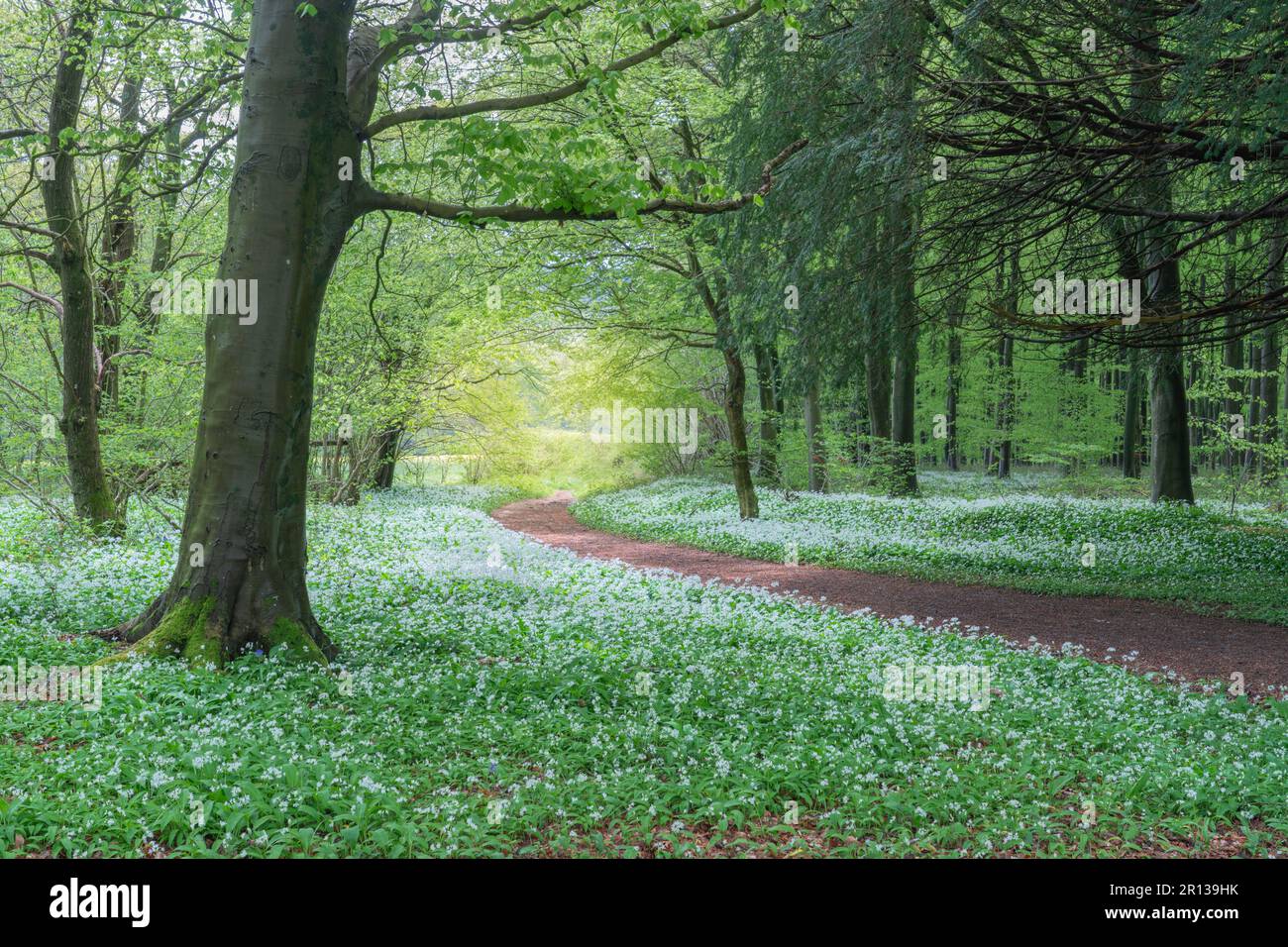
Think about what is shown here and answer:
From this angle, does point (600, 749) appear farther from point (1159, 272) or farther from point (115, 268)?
point (1159, 272)

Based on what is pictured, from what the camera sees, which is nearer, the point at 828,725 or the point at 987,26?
the point at 828,725

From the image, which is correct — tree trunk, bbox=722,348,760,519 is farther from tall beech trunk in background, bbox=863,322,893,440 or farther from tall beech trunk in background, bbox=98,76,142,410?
tall beech trunk in background, bbox=98,76,142,410

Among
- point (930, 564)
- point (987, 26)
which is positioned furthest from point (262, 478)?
point (930, 564)

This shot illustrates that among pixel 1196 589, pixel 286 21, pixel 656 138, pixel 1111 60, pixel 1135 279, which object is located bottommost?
pixel 1196 589

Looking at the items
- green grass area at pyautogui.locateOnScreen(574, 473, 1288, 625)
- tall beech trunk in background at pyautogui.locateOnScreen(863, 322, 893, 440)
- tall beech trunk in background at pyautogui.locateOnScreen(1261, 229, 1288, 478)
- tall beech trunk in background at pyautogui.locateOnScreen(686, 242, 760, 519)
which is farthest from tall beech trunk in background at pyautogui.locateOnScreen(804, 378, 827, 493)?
tall beech trunk in background at pyautogui.locateOnScreen(1261, 229, 1288, 478)

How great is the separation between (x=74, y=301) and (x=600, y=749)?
991 cm

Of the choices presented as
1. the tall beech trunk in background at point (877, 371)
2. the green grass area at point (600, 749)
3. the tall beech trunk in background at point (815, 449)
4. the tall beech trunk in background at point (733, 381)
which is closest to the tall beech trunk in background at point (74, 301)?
the green grass area at point (600, 749)

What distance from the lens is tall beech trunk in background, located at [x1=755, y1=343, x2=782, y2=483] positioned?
25359mm

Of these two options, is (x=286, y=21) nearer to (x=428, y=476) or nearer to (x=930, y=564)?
(x=930, y=564)

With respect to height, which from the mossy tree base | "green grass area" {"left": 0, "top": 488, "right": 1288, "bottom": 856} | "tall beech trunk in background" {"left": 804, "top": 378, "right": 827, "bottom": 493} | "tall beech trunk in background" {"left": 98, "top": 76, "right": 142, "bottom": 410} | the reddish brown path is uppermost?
"tall beech trunk in background" {"left": 98, "top": 76, "right": 142, "bottom": 410}

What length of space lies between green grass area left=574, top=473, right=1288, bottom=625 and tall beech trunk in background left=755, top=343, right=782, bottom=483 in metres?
4.50

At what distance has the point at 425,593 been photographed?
10055 millimetres

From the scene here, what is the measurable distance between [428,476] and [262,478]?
117 ft

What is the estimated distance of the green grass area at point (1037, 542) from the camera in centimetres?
1222
